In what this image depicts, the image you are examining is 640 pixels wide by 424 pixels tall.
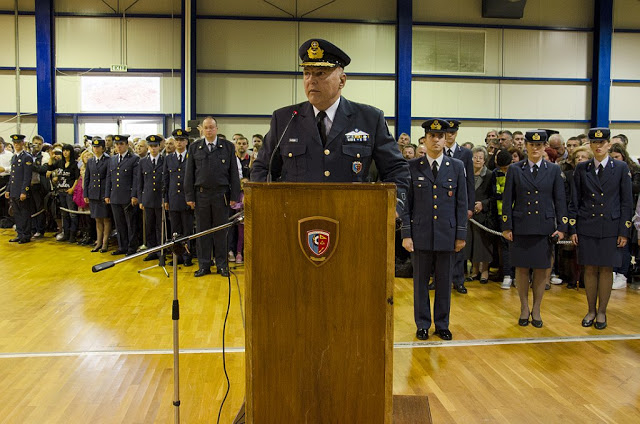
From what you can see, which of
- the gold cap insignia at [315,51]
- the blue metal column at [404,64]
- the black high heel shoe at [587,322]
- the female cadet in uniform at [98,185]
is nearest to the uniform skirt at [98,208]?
the female cadet in uniform at [98,185]

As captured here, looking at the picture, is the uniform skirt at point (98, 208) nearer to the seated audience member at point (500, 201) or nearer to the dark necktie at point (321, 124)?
the seated audience member at point (500, 201)

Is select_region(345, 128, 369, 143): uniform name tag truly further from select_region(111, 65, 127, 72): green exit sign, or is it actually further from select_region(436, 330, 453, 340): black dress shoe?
select_region(111, 65, 127, 72): green exit sign

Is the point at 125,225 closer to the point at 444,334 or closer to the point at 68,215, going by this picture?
the point at 68,215

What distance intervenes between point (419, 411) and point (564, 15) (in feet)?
44.6

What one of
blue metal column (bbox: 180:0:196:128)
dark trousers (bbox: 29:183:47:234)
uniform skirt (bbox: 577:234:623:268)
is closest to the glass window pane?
blue metal column (bbox: 180:0:196:128)

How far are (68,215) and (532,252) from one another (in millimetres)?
7424

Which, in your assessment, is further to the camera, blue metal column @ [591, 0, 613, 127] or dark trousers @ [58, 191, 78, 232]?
blue metal column @ [591, 0, 613, 127]

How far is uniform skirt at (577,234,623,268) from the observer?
4.36 metres

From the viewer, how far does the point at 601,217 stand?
174 inches

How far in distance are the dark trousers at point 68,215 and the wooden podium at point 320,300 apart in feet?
26.9

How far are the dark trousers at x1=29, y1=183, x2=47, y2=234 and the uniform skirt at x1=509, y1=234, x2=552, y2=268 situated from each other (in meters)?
7.96

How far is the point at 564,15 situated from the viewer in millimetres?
13633

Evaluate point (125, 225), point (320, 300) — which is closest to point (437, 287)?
point (320, 300)

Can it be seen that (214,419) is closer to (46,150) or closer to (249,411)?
(249,411)
